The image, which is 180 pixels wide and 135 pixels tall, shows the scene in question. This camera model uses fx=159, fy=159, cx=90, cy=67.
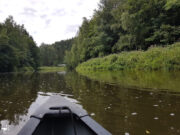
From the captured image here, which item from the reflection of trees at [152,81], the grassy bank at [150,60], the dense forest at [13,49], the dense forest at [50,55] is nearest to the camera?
the reflection of trees at [152,81]

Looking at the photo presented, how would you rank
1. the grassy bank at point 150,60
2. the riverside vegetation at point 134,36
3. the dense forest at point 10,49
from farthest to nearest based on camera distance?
the dense forest at point 10,49 → the riverside vegetation at point 134,36 → the grassy bank at point 150,60

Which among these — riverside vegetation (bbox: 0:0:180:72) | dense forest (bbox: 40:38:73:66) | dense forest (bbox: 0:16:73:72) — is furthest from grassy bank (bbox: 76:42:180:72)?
dense forest (bbox: 40:38:73:66)

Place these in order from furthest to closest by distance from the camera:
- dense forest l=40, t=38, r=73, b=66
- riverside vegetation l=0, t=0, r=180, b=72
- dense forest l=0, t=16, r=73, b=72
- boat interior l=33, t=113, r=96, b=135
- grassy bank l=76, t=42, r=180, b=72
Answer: dense forest l=40, t=38, r=73, b=66 → dense forest l=0, t=16, r=73, b=72 → riverside vegetation l=0, t=0, r=180, b=72 → grassy bank l=76, t=42, r=180, b=72 → boat interior l=33, t=113, r=96, b=135

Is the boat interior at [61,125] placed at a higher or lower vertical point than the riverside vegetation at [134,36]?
lower

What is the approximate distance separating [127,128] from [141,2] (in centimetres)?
2061

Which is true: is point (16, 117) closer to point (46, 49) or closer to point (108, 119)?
point (108, 119)

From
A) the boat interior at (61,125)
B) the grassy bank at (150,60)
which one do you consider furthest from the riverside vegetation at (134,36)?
the boat interior at (61,125)

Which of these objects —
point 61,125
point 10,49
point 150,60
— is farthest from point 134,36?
point 10,49

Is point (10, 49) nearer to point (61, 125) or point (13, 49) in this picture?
point (13, 49)

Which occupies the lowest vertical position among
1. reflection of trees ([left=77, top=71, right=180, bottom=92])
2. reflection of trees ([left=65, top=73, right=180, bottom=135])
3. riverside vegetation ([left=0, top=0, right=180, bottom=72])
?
reflection of trees ([left=65, top=73, right=180, bottom=135])

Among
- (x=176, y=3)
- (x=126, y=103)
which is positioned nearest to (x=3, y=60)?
(x=176, y=3)

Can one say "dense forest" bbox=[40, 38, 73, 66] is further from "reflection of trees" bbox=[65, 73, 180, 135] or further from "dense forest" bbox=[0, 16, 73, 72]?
"reflection of trees" bbox=[65, 73, 180, 135]

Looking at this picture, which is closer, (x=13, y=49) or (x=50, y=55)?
(x=13, y=49)

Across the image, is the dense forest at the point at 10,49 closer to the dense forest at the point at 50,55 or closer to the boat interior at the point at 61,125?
the boat interior at the point at 61,125
